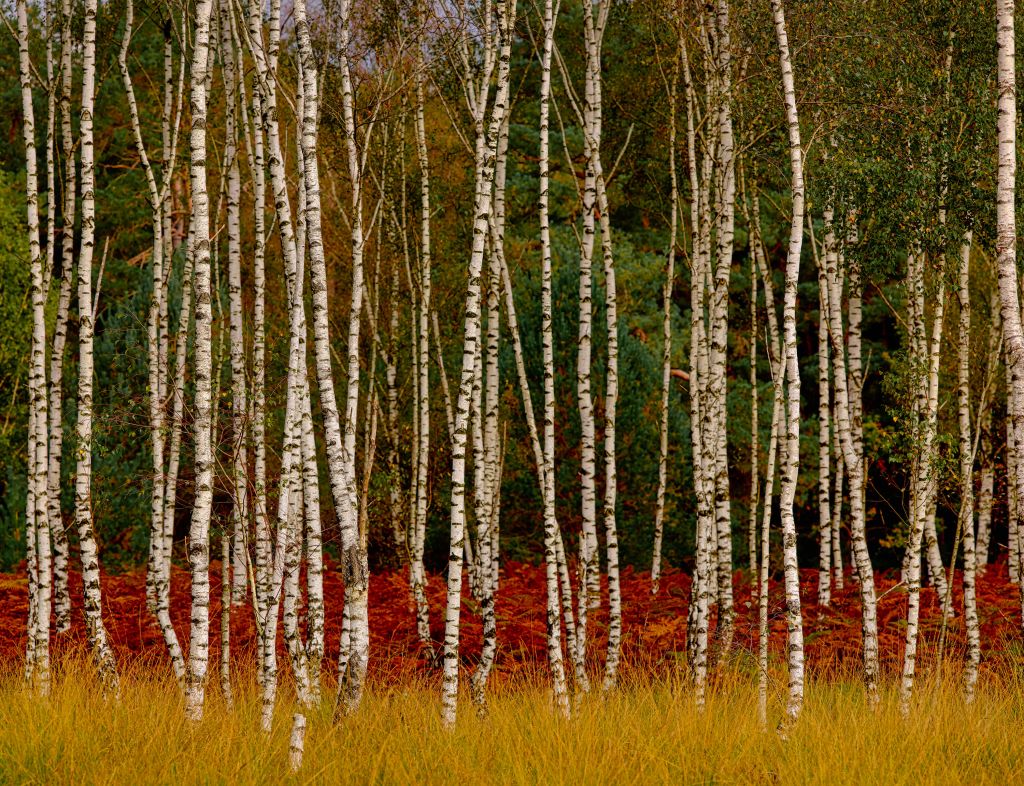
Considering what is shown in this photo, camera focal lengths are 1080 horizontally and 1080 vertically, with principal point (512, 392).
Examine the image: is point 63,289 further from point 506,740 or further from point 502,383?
point 502,383

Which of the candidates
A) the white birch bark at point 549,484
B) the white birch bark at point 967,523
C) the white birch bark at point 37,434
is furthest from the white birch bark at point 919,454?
the white birch bark at point 37,434

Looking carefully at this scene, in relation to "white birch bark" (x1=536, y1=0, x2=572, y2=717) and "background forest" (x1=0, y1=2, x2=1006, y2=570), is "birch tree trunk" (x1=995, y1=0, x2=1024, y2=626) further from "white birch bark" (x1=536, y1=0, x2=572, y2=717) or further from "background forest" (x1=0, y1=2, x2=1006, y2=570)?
"white birch bark" (x1=536, y1=0, x2=572, y2=717)

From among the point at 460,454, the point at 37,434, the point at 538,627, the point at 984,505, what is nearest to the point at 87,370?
the point at 37,434

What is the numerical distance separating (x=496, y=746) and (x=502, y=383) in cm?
915

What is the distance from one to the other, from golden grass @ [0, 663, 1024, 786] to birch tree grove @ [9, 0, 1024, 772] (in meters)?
0.26

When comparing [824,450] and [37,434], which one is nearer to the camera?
[37,434]

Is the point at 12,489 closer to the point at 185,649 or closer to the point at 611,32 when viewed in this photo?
the point at 185,649

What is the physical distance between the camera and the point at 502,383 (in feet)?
50.1

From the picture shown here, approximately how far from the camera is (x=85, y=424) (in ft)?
26.2

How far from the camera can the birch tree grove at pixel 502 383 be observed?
7.38m

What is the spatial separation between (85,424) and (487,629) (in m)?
3.45

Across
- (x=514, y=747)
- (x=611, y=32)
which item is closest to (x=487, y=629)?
(x=514, y=747)

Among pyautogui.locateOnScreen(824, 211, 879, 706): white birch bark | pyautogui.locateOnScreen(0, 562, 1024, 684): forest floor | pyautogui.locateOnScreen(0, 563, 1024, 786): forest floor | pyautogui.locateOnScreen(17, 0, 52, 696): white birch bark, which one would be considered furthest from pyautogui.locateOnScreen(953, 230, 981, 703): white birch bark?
pyautogui.locateOnScreen(17, 0, 52, 696): white birch bark

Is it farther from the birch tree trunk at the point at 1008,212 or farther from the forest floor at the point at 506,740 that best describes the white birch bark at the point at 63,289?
the birch tree trunk at the point at 1008,212
